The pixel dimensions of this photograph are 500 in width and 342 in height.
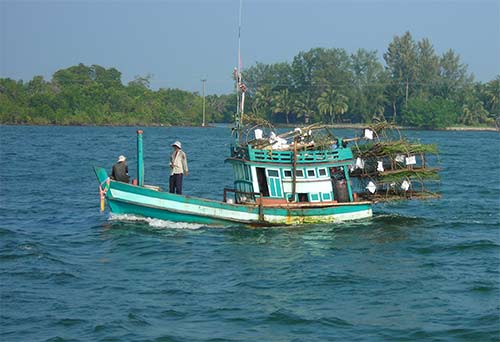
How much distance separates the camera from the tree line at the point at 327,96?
125562mm

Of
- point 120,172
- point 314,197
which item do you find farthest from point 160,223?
point 314,197

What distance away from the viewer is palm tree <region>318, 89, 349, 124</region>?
124 meters

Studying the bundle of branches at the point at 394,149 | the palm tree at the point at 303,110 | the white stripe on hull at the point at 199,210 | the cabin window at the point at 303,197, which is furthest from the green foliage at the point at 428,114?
the white stripe on hull at the point at 199,210

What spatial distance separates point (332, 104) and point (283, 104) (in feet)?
25.3

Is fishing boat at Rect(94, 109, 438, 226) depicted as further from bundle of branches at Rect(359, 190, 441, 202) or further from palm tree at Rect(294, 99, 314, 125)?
palm tree at Rect(294, 99, 314, 125)

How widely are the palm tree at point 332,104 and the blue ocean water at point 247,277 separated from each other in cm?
A: 9226

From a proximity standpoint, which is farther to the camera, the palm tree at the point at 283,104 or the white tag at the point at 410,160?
the palm tree at the point at 283,104

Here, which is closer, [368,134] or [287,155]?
[287,155]

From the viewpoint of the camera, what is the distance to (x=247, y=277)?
65.2ft

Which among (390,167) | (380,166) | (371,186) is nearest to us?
(380,166)

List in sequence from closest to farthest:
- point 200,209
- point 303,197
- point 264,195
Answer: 1. point 200,209
2. point 264,195
3. point 303,197

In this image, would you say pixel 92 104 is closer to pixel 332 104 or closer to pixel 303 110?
A: pixel 303 110

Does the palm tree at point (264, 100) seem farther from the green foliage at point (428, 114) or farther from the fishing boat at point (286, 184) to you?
the fishing boat at point (286, 184)

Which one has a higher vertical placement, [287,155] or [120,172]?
[287,155]
